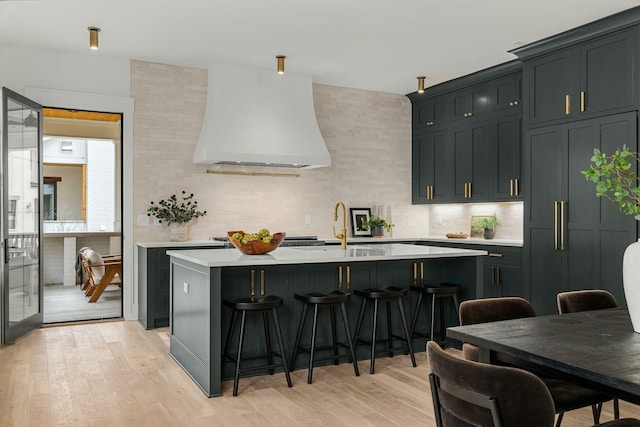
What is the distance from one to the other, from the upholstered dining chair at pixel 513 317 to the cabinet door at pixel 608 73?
2.79m

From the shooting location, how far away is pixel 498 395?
153cm

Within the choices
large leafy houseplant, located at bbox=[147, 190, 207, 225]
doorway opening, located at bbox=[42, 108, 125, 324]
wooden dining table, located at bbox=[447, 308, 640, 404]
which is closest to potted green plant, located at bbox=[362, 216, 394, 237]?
large leafy houseplant, located at bbox=[147, 190, 207, 225]

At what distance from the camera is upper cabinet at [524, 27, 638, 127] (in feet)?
14.9

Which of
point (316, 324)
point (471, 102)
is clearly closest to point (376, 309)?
point (316, 324)

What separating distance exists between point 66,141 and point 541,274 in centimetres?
846

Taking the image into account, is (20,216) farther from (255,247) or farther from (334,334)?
(334,334)

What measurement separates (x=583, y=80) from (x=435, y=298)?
2420mm

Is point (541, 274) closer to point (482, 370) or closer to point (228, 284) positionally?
point (228, 284)

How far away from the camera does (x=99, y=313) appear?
21.0 ft

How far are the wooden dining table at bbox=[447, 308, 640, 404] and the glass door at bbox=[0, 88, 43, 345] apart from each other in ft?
14.4

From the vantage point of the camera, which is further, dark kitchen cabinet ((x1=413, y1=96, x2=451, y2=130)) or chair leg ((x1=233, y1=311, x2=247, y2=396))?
dark kitchen cabinet ((x1=413, y1=96, x2=451, y2=130))

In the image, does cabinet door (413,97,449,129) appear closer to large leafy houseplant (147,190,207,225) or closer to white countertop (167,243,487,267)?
white countertop (167,243,487,267)

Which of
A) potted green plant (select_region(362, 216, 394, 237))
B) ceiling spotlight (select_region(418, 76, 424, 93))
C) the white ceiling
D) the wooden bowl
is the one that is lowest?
the wooden bowl

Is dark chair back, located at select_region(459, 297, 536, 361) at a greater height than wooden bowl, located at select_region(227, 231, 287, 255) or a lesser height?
lesser
